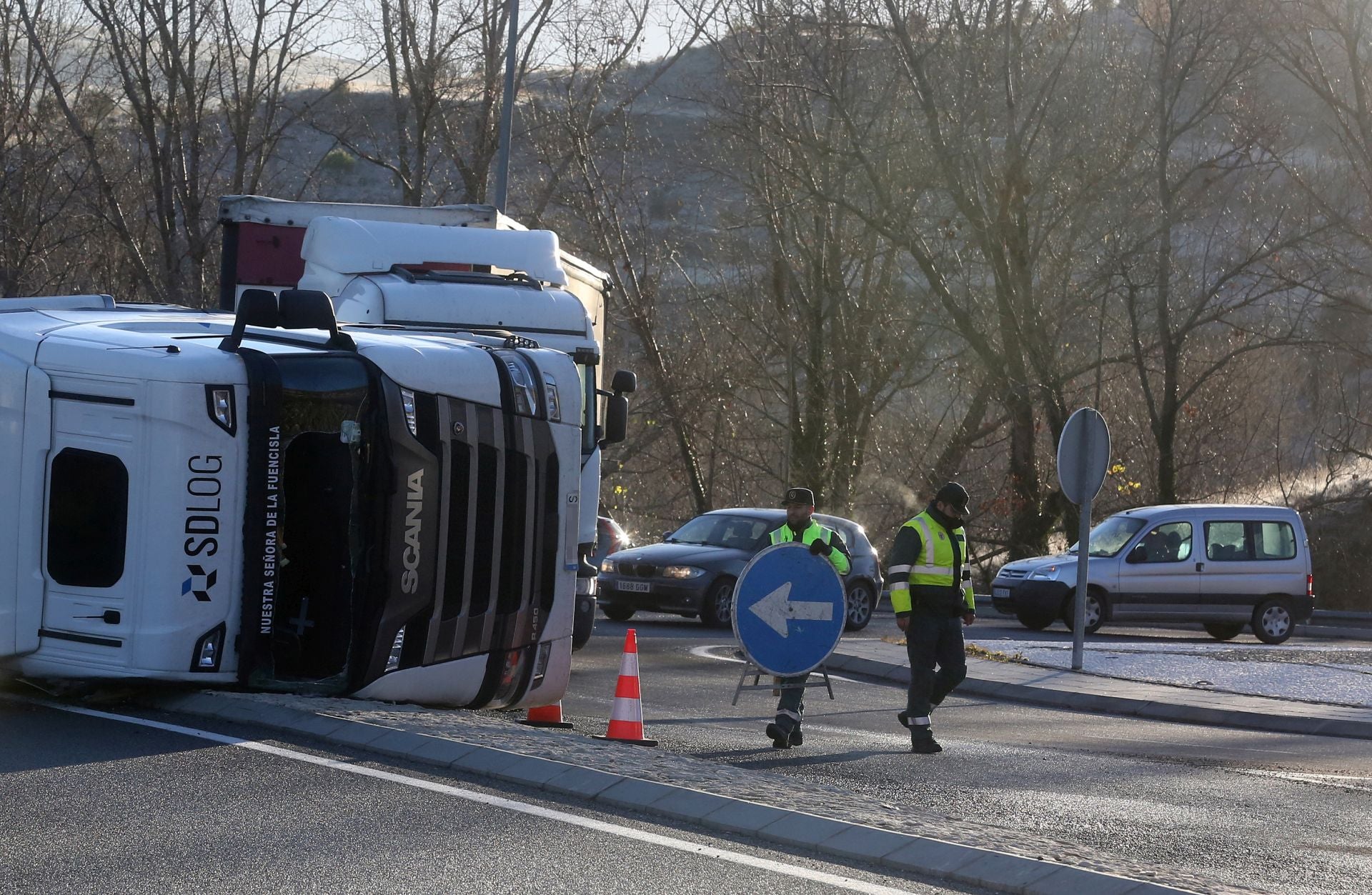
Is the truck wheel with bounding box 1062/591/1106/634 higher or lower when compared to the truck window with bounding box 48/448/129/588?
lower

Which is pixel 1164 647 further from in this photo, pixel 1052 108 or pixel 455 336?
pixel 1052 108

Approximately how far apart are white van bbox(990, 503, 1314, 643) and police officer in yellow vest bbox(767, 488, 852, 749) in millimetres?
12665

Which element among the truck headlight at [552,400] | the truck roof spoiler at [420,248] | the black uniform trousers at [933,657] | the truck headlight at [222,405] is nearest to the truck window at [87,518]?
the truck headlight at [222,405]

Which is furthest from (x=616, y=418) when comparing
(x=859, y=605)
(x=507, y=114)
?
(x=507, y=114)

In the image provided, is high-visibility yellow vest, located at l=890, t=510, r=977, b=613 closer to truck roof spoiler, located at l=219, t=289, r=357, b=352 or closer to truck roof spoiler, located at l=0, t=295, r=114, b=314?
truck roof spoiler, located at l=219, t=289, r=357, b=352

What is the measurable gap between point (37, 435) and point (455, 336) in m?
3.03

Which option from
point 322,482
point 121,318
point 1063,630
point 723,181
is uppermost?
point 723,181

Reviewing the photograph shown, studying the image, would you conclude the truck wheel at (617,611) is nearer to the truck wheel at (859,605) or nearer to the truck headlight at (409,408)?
the truck wheel at (859,605)

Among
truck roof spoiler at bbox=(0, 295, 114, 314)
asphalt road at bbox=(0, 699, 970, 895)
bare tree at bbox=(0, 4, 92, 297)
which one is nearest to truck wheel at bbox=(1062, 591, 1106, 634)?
truck roof spoiler at bbox=(0, 295, 114, 314)

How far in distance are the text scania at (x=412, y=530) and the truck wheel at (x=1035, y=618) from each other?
1628 cm

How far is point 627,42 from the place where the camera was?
37.3m

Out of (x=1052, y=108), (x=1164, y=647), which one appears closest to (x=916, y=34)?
(x=1052, y=108)

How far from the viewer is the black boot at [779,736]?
34.1 ft

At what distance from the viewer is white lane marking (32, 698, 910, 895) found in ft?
20.5
